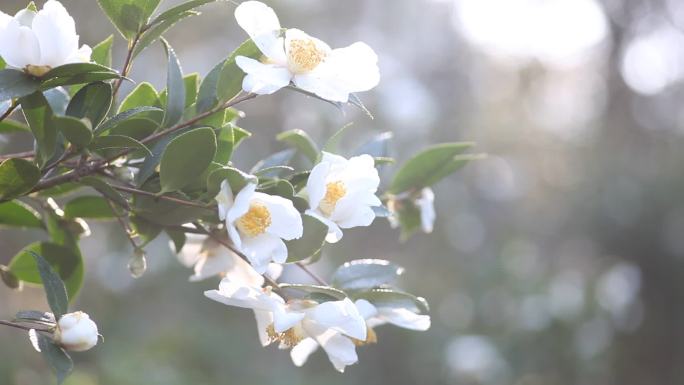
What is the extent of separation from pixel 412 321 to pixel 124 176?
0.87ft

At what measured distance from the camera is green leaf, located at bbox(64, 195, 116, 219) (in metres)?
0.79

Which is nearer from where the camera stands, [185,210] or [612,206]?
[185,210]

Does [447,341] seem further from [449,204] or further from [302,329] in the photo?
[302,329]

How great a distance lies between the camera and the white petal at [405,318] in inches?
26.3

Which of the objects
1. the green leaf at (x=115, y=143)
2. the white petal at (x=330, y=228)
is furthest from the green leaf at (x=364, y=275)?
the green leaf at (x=115, y=143)

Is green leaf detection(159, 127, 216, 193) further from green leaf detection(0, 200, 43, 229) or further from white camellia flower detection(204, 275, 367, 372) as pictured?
green leaf detection(0, 200, 43, 229)

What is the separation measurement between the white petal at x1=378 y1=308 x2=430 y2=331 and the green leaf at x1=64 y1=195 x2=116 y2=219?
0.30 meters

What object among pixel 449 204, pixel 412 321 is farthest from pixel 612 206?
pixel 412 321

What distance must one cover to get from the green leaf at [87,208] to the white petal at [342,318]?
0.95 feet

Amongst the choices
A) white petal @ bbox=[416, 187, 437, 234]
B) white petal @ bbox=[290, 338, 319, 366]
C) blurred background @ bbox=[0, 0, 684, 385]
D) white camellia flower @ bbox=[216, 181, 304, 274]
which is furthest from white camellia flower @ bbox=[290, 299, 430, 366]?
blurred background @ bbox=[0, 0, 684, 385]

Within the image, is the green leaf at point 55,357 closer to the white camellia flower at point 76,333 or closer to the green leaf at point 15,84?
the white camellia flower at point 76,333

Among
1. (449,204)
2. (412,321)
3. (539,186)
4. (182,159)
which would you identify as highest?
(182,159)

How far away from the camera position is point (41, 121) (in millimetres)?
589

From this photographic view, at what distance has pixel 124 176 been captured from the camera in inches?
25.9
